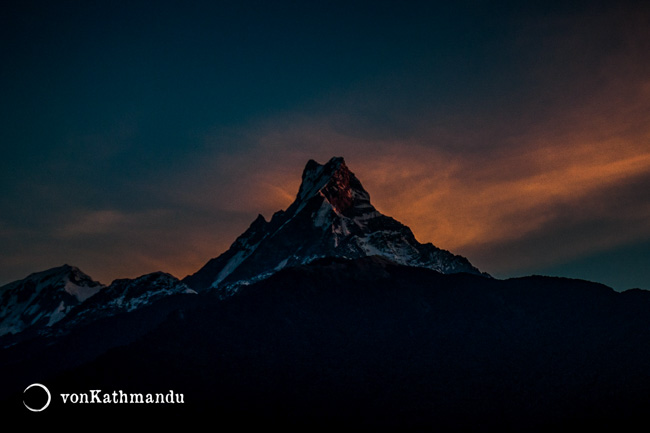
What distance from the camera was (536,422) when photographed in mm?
152250

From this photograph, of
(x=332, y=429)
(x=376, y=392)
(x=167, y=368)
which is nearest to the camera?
(x=332, y=429)

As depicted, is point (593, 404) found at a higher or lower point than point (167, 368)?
lower

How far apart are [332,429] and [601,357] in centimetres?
9654

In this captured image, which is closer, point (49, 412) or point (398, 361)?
point (49, 412)

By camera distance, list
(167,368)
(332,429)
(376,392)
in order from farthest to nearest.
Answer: (167,368)
(376,392)
(332,429)

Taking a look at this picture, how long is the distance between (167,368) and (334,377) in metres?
52.6

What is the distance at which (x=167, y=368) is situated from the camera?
18300 centimetres

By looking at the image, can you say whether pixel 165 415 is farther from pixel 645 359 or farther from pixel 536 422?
pixel 645 359

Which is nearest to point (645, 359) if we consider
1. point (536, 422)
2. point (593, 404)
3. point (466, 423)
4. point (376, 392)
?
point (593, 404)

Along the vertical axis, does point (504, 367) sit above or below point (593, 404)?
above

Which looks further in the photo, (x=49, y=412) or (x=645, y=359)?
(x=645, y=359)

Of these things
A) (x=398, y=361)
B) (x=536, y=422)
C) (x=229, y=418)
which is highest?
(x=398, y=361)

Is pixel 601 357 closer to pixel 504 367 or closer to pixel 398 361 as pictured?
pixel 504 367

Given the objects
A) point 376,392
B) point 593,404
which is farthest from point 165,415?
point 593,404
